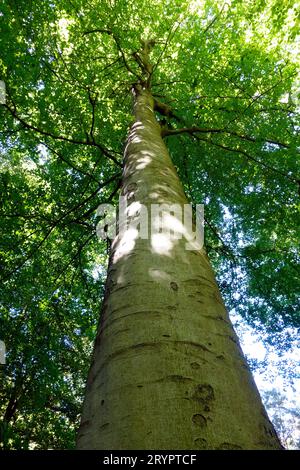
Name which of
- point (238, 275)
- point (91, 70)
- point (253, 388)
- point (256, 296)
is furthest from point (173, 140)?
point (253, 388)

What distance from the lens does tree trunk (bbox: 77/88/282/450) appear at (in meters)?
0.94

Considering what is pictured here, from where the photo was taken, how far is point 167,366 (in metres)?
1.12

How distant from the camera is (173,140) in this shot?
22.7 feet

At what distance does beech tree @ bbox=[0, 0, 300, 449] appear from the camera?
109 cm

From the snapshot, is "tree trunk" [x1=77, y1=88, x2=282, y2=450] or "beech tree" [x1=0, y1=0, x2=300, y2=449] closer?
"tree trunk" [x1=77, y1=88, x2=282, y2=450]

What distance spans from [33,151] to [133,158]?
4.04 m

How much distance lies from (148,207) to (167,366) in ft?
4.00

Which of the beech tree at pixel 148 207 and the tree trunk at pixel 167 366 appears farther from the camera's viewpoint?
the beech tree at pixel 148 207

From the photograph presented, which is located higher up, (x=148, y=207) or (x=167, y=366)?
(x=148, y=207)

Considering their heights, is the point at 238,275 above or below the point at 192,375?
above

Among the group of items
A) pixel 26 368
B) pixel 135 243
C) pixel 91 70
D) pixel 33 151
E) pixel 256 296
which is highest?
pixel 91 70

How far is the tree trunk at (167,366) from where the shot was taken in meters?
0.94

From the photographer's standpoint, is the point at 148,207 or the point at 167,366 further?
the point at 148,207
